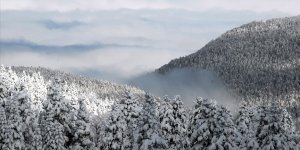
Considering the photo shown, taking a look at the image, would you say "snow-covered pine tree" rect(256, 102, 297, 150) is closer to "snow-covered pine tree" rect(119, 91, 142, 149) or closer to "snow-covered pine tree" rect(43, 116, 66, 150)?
"snow-covered pine tree" rect(119, 91, 142, 149)

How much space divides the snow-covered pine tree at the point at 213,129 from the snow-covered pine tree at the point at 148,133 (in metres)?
4.26

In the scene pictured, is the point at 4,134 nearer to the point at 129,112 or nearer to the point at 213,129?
the point at 129,112

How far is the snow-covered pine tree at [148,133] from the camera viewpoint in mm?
53250

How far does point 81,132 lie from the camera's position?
210ft

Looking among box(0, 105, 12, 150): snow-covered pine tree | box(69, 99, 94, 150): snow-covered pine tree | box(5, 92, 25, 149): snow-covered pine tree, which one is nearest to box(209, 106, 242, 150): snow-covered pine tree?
box(69, 99, 94, 150): snow-covered pine tree

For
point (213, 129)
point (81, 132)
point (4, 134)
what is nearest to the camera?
point (213, 129)

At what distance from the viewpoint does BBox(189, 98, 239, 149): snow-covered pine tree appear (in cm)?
4975

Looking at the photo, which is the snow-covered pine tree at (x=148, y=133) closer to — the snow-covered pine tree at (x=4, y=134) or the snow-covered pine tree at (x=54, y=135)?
the snow-covered pine tree at (x=54, y=135)

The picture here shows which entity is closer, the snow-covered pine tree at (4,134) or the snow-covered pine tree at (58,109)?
the snow-covered pine tree at (58,109)

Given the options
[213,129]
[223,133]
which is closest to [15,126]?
[213,129]

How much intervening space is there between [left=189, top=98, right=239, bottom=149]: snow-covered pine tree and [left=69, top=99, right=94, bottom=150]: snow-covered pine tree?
18.1 m

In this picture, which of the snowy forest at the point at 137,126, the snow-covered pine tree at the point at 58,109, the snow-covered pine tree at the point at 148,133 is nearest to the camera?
the snowy forest at the point at 137,126

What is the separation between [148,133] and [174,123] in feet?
30.4

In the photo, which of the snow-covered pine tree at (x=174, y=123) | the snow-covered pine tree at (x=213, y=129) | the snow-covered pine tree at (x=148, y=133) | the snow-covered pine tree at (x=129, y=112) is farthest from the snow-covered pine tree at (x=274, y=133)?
the snow-covered pine tree at (x=129, y=112)
